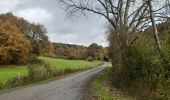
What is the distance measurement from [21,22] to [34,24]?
3654 mm

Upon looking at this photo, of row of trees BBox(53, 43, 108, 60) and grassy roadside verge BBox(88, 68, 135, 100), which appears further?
row of trees BBox(53, 43, 108, 60)

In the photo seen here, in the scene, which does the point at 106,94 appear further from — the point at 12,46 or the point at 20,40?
the point at 20,40

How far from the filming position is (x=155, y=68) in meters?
19.5

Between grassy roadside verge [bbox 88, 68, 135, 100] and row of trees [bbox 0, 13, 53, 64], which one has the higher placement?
row of trees [bbox 0, 13, 53, 64]

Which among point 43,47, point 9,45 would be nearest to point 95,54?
point 43,47

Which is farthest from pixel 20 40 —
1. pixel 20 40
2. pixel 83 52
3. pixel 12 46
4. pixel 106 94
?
pixel 83 52

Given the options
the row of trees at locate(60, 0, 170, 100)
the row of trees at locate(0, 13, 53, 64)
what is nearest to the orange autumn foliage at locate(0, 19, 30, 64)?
the row of trees at locate(0, 13, 53, 64)

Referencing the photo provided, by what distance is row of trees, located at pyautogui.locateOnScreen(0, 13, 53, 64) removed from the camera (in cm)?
7912

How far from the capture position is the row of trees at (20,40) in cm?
7912

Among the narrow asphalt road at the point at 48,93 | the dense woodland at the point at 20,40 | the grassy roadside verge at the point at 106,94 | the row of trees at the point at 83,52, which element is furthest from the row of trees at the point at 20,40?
the grassy roadside verge at the point at 106,94

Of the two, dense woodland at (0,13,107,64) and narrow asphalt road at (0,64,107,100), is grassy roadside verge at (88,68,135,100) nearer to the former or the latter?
narrow asphalt road at (0,64,107,100)

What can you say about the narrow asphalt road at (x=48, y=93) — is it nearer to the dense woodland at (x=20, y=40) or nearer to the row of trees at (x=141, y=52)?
the row of trees at (x=141, y=52)

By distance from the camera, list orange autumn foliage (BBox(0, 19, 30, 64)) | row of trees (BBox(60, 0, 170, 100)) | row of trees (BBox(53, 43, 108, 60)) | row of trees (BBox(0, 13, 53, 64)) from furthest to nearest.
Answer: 1. row of trees (BBox(53, 43, 108, 60))
2. row of trees (BBox(0, 13, 53, 64))
3. orange autumn foliage (BBox(0, 19, 30, 64))
4. row of trees (BBox(60, 0, 170, 100))

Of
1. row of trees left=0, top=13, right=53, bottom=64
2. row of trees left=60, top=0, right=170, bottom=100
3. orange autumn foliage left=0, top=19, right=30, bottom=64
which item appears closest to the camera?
row of trees left=60, top=0, right=170, bottom=100
